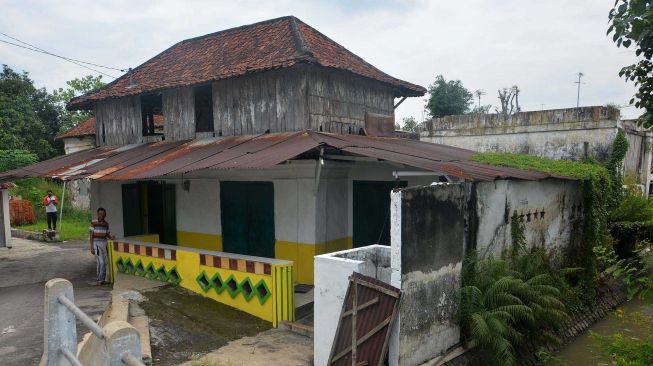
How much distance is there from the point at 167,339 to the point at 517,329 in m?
5.22

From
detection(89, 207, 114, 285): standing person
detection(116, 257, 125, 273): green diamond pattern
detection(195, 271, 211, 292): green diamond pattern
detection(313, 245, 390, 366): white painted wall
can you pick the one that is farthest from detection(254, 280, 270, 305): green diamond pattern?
detection(89, 207, 114, 285): standing person

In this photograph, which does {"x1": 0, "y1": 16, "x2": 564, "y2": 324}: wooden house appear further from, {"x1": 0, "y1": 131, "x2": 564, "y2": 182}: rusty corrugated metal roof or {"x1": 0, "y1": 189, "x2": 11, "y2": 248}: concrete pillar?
{"x1": 0, "y1": 189, "x2": 11, "y2": 248}: concrete pillar

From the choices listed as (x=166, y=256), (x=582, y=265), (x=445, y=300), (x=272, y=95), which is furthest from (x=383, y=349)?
(x=582, y=265)

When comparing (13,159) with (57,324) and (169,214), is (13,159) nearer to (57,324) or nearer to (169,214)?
(169,214)

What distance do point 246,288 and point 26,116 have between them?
24.6 metres

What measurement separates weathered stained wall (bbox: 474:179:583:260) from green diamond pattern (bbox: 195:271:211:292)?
4.70 meters

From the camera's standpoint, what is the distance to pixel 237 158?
22.9 feet

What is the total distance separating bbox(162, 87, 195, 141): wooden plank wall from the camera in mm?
10539

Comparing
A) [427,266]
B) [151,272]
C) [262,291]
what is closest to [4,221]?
[151,272]

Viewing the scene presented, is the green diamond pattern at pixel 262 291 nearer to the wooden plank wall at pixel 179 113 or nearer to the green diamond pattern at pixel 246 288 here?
the green diamond pattern at pixel 246 288

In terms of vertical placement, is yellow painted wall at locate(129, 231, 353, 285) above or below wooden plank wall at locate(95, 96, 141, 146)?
below

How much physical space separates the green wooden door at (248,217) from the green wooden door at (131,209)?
3583 mm

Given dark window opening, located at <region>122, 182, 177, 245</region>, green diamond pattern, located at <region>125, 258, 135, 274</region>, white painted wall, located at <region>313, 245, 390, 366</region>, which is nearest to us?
white painted wall, located at <region>313, 245, 390, 366</region>

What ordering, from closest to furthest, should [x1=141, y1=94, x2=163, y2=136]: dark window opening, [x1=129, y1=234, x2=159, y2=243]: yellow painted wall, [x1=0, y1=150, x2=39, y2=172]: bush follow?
[x1=129, y1=234, x2=159, y2=243]: yellow painted wall, [x1=141, y1=94, x2=163, y2=136]: dark window opening, [x1=0, y1=150, x2=39, y2=172]: bush
